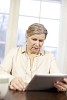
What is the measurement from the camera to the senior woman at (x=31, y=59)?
6.23 feet

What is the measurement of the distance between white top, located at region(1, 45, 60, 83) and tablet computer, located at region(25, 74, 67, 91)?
0.51 metres

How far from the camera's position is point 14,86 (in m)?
1.37

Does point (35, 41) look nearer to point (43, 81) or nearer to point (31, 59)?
point (31, 59)

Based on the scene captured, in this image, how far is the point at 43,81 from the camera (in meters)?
1.33

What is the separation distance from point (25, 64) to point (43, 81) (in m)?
0.66

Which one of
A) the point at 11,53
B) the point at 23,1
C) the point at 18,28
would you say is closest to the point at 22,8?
the point at 23,1

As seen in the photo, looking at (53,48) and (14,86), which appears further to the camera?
(53,48)

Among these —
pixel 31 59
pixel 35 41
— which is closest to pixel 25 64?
pixel 31 59

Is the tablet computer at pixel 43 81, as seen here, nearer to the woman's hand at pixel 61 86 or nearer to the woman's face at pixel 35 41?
the woman's hand at pixel 61 86

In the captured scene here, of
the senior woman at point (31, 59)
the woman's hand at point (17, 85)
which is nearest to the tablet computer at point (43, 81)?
the woman's hand at point (17, 85)

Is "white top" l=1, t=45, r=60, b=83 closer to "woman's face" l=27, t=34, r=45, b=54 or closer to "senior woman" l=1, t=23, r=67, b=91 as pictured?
"senior woman" l=1, t=23, r=67, b=91

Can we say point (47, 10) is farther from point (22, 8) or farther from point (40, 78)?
point (40, 78)

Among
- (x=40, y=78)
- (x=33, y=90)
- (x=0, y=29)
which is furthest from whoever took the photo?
(x=0, y=29)

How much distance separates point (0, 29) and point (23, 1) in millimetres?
518
